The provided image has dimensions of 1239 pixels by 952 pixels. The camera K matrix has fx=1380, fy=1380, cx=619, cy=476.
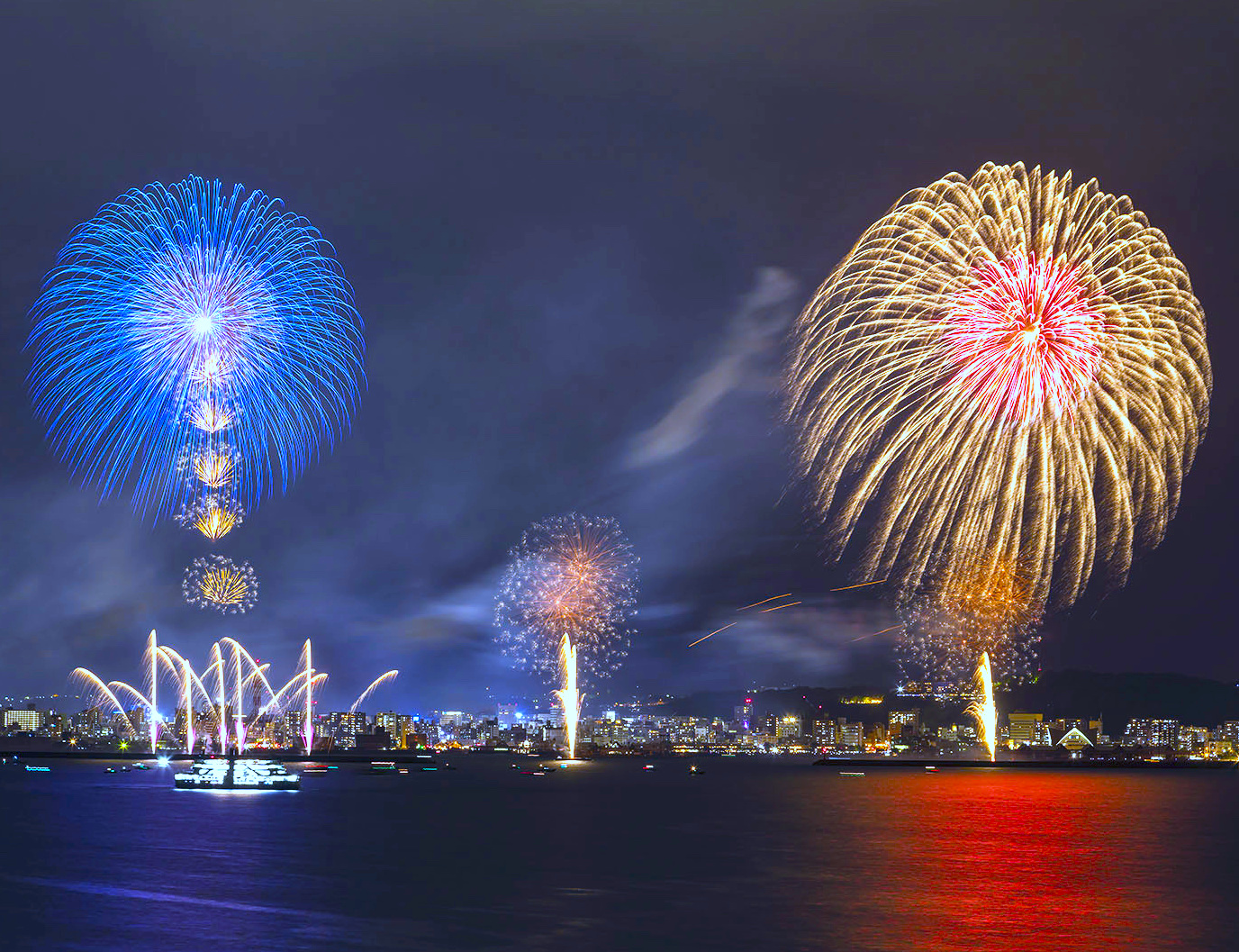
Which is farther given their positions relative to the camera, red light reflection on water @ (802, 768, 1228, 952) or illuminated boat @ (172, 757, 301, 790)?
illuminated boat @ (172, 757, 301, 790)

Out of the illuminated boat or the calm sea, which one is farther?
the illuminated boat

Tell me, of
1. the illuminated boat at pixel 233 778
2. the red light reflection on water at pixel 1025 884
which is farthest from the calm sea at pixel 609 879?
the illuminated boat at pixel 233 778

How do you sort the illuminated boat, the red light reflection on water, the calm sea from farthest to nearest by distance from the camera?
the illuminated boat, the red light reflection on water, the calm sea

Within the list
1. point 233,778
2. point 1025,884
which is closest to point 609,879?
point 1025,884

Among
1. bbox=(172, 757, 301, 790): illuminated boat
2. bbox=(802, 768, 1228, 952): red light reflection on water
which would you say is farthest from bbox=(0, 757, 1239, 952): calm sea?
bbox=(172, 757, 301, 790): illuminated boat

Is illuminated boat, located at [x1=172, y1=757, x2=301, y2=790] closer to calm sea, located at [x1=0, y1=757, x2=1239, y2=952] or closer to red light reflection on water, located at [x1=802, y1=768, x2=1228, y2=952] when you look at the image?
calm sea, located at [x1=0, y1=757, x2=1239, y2=952]

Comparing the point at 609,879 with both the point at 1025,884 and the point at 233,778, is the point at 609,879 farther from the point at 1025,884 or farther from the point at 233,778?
the point at 233,778

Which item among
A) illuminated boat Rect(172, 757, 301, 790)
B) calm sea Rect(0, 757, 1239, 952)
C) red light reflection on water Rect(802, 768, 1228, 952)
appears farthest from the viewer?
illuminated boat Rect(172, 757, 301, 790)
